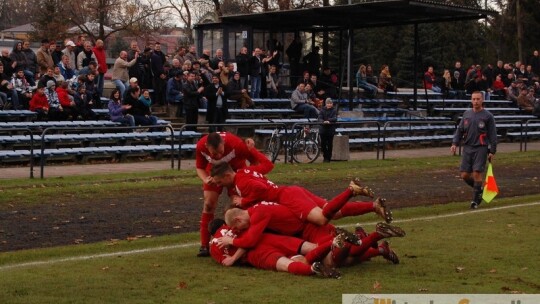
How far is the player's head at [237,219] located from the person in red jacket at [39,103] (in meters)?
17.7

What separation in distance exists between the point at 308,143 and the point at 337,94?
11757 millimetres

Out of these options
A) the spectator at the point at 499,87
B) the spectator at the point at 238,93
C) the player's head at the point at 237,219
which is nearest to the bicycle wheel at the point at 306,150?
the spectator at the point at 238,93

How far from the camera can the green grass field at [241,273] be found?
9.55 m

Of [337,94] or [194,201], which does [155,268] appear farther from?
[337,94]

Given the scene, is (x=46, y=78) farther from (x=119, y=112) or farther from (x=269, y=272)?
(x=269, y=272)

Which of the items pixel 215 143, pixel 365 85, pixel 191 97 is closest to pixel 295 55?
pixel 365 85

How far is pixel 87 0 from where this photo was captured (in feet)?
214

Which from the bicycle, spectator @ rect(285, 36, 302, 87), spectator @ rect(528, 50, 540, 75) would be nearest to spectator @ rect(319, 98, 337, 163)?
the bicycle

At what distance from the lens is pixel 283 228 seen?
11.2 meters

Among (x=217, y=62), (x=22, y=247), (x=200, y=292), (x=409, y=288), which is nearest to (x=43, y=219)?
(x=22, y=247)

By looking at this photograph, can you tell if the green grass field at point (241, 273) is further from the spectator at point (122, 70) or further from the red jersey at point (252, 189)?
the spectator at point (122, 70)

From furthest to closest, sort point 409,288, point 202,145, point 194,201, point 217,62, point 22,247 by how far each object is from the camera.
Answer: point 217,62, point 194,201, point 22,247, point 202,145, point 409,288

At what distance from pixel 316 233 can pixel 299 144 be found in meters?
16.9

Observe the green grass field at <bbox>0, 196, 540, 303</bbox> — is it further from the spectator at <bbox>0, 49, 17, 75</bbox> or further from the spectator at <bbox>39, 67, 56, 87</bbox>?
the spectator at <bbox>0, 49, 17, 75</bbox>
